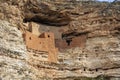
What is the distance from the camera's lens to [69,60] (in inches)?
1009

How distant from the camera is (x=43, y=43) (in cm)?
2497

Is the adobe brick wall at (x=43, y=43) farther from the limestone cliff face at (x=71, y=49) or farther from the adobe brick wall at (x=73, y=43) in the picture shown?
the adobe brick wall at (x=73, y=43)

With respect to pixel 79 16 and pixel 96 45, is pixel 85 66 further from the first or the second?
pixel 79 16

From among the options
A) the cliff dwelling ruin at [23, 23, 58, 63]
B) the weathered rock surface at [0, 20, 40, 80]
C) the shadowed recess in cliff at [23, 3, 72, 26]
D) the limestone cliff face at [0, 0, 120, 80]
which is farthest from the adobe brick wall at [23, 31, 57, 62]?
the shadowed recess in cliff at [23, 3, 72, 26]

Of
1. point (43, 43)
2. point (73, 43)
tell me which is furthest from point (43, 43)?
point (73, 43)

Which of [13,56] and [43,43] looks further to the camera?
[43,43]

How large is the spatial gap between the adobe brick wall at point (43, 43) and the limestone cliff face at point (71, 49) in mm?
438

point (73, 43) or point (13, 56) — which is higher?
point (73, 43)

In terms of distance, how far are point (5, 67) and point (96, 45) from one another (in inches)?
286

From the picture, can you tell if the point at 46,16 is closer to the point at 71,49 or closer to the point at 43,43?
the point at 71,49

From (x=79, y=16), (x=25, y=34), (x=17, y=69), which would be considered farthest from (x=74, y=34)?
(x=17, y=69)

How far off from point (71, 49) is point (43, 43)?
2050 mm

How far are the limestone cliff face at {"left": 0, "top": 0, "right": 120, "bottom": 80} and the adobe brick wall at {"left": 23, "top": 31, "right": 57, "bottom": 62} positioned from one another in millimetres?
438

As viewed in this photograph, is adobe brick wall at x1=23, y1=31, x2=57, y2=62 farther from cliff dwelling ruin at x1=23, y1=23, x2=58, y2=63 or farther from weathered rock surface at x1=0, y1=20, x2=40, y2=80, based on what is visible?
weathered rock surface at x1=0, y1=20, x2=40, y2=80
